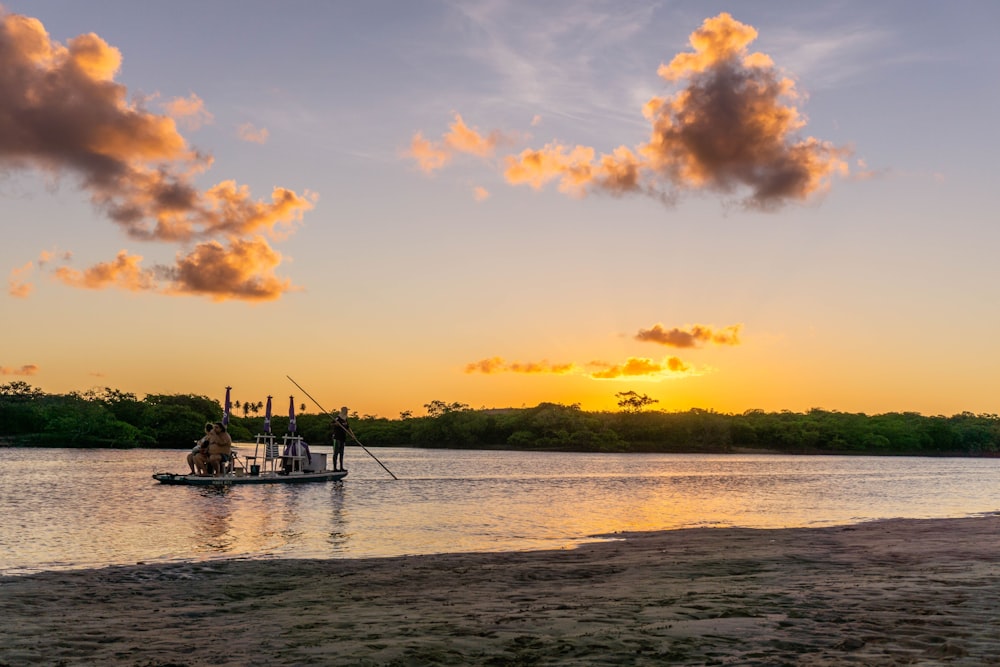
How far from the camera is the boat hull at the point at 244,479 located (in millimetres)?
40312

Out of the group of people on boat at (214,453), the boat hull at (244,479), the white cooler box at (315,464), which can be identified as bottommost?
the boat hull at (244,479)

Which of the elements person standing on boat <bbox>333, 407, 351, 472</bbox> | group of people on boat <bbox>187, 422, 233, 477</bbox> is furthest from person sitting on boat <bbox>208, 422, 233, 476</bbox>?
person standing on boat <bbox>333, 407, 351, 472</bbox>

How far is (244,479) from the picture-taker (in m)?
41.4

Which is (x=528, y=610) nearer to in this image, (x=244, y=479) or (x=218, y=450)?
(x=244, y=479)

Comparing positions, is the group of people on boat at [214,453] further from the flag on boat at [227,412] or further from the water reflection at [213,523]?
the water reflection at [213,523]

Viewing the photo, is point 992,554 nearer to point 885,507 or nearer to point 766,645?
point 766,645

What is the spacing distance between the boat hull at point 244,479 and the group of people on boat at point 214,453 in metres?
0.93

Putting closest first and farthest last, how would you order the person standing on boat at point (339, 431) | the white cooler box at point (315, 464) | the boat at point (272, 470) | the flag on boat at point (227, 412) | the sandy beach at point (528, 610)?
the sandy beach at point (528, 610) → the boat at point (272, 470) → the flag on boat at point (227, 412) → the white cooler box at point (315, 464) → the person standing on boat at point (339, 431)

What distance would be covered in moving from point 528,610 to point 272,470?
38.3 metres

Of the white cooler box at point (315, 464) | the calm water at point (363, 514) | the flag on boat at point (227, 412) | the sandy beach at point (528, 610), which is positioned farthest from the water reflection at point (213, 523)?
the white cooler box at point (315, 464)

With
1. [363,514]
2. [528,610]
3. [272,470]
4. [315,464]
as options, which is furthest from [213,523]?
[315,464]

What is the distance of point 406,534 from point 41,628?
14300 millimetres

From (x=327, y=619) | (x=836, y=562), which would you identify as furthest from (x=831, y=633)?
(x=836, y=562)

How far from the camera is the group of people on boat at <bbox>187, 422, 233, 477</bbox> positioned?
41.6 metres
